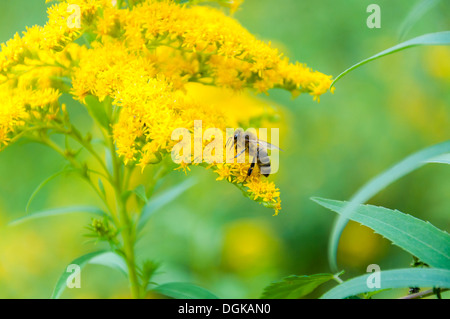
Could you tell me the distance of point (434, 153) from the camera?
2.24ft

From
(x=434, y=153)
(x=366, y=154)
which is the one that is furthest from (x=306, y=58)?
(x=434, y=153)

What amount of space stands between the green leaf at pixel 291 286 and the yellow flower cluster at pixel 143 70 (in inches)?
7.1

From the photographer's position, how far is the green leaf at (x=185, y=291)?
1.24 m

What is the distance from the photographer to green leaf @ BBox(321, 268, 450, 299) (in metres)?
0.82

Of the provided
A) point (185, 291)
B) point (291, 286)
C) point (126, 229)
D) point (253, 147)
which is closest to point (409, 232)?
point (291, 286)

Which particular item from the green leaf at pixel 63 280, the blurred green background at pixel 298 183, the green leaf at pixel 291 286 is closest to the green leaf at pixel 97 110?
the green leaf at pixel 63 280

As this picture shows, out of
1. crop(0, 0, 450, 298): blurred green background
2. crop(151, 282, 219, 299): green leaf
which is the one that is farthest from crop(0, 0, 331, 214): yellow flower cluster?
crop(0, 0, 450, 298): blurred green background

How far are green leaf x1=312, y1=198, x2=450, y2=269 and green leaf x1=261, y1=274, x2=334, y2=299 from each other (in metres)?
0.17

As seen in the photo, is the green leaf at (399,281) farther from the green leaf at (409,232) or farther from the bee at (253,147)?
the bee at (253,147)

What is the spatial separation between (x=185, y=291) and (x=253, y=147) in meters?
0.43

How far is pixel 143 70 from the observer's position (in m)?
1.13

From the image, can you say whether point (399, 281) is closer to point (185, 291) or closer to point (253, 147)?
point (253, 147)

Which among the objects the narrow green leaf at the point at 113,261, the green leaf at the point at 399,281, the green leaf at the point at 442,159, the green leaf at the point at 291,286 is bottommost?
the green leaf at the point at 399,281

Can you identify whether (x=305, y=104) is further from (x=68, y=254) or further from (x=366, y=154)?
(x=68, y=254)
